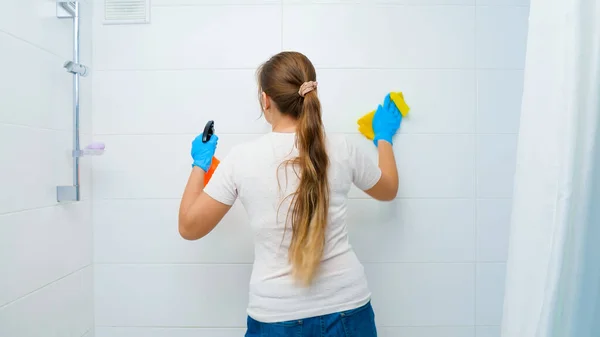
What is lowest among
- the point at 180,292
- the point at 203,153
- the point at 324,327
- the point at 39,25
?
the point at 180,292

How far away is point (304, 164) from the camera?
1.00 metres

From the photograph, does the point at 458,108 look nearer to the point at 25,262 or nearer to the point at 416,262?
the point at 416,262

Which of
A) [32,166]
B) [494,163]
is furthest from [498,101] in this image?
[32,166]

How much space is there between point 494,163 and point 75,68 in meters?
1.45

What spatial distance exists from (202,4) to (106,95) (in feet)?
1.57

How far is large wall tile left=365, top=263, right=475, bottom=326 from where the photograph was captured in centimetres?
147

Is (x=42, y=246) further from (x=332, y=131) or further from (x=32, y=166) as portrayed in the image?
(x=332, y=131)

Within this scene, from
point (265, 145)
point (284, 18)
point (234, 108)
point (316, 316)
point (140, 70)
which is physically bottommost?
point (316, 316)

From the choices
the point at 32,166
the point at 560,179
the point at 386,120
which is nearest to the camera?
the point at 560,179

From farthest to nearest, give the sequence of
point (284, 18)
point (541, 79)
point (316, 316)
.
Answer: point (284, 18) → point (316, 316) → point (541, 79)

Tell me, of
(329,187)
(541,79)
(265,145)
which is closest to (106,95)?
(265,145)

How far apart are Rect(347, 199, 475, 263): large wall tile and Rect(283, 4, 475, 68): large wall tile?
1.68 feet

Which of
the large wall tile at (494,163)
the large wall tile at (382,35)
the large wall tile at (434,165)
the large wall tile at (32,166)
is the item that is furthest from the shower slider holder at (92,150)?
the large wall tile at (494,163)

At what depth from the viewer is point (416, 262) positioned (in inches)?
58.0
